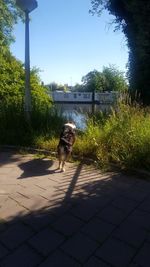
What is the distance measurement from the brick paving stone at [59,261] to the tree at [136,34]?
8663mm

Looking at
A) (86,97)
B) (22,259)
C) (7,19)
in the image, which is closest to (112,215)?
(22,259)

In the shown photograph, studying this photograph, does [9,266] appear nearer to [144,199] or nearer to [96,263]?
[96,263]

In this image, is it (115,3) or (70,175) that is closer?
(70,175)

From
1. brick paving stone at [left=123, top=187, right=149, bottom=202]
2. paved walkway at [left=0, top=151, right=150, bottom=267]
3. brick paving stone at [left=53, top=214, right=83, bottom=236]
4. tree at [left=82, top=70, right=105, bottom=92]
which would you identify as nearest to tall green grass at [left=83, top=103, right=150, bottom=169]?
paved walkway at [left=0, top=151, right=150, bottom=267]

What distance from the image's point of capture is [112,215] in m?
3.77

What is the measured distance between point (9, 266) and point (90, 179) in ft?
8.72

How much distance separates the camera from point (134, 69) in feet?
38.0

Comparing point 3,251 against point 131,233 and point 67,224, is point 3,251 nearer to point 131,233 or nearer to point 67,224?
point 67,224

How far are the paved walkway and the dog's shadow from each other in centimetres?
2

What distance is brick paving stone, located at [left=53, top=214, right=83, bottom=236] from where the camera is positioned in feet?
11.0

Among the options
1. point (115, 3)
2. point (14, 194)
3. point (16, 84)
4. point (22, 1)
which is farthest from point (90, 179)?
point (115, 3)

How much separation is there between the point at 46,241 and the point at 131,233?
3.03 feet

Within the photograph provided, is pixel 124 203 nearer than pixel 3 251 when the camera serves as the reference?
No

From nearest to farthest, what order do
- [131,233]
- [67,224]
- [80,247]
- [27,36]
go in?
1. [80,247]
2. [131,233]
3. [67,224]
4. [27,36]
